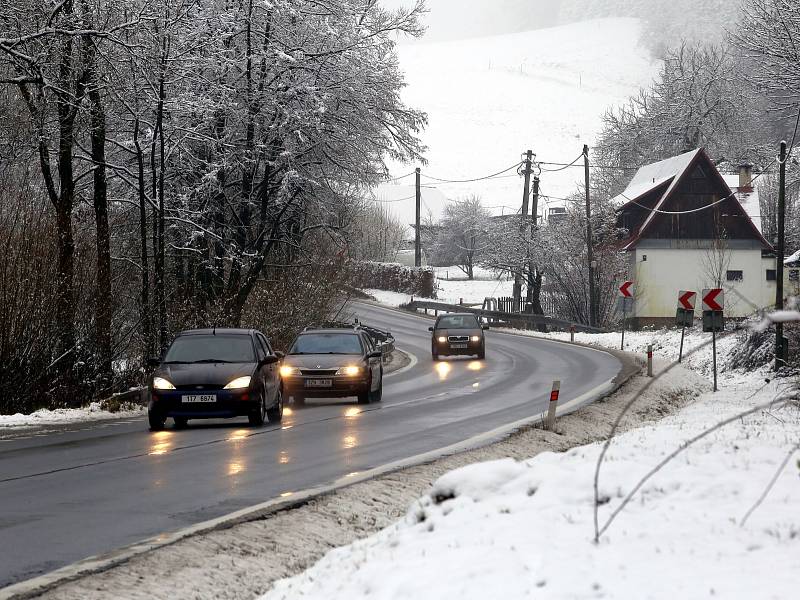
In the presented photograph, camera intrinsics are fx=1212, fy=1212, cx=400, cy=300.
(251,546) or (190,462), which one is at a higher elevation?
(251,546)

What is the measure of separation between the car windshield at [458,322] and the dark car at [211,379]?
1046 inches

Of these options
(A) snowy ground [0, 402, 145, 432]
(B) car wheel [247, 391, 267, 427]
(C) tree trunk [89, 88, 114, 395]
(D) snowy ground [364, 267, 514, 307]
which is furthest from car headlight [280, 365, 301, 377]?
(D) snowy ground [364, 267, 514, 307]

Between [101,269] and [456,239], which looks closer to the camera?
[101,269]

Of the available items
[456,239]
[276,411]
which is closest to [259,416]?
[276,411]

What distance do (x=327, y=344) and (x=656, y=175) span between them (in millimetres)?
57489

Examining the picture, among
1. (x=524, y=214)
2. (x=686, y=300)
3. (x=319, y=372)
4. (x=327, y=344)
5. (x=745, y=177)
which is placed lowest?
(x=319, y=372)

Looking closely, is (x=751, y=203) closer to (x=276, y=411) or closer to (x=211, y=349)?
(x=276, y=411)

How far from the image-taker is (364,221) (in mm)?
134250

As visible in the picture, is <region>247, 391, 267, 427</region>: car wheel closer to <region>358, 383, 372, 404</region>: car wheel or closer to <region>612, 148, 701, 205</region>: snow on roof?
<region>358, 383, 372, 404</region>: car wheel

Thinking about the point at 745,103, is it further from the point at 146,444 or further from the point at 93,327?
the point at 146,444

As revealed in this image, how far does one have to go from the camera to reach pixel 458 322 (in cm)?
4812

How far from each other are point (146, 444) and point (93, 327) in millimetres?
8329

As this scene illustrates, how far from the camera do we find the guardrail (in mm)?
66506

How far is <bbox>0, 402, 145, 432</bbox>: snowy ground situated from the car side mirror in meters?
3.66
